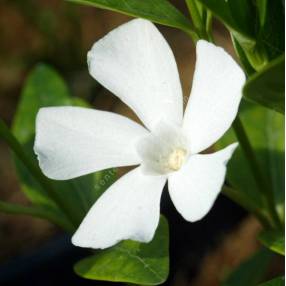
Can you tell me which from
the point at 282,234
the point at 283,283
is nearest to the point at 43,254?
the point at 282,234

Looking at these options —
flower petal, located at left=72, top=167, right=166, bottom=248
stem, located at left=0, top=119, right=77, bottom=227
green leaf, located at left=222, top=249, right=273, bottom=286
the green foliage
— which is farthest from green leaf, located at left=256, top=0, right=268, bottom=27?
green leaf, located at left=222, top=249, right=273, bottom=286

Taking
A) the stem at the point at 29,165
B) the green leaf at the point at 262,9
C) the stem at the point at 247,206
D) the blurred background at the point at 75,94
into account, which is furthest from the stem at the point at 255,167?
the blurred background at the point at 75,94

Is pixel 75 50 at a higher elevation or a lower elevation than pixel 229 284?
lower

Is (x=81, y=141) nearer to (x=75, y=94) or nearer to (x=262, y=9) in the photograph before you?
(x=262, y=9)

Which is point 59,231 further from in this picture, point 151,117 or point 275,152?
point 151,117

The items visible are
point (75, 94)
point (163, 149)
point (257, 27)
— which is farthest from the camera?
point (75, 94)

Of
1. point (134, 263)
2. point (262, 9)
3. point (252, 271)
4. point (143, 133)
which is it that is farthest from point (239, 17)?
point (252, 271)
